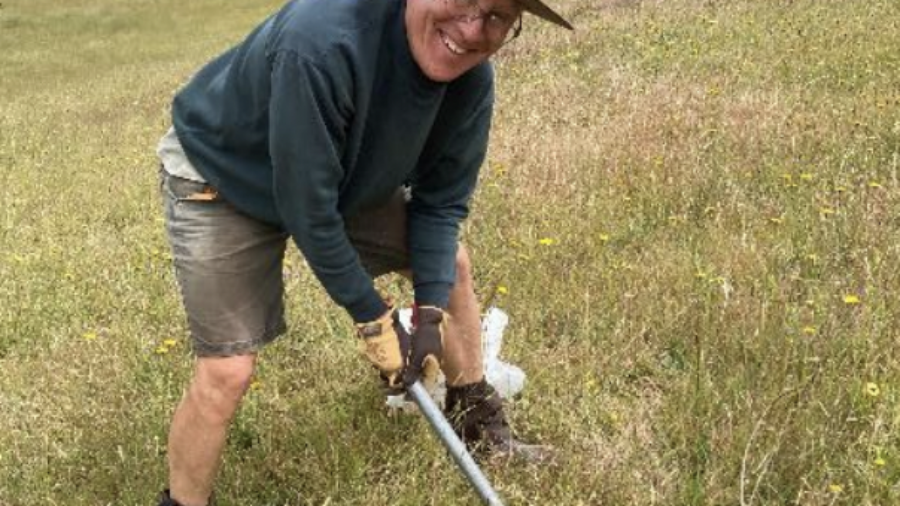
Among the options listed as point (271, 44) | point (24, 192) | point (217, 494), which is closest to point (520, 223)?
point (217, 494)

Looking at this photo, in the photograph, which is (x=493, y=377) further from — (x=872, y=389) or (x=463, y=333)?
(x=872, y=389)

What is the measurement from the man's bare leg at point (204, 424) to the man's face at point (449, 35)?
1.27m

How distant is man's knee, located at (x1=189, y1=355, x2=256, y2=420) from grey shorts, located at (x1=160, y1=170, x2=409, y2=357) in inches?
1.3

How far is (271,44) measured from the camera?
10.2ft

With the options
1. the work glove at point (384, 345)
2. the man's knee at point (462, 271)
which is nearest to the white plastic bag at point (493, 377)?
the man's knee at point (462, 271)

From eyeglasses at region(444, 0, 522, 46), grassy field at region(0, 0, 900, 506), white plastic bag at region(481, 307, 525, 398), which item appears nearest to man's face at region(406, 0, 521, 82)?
eyeglasses at region(444, 0, 522, 46)

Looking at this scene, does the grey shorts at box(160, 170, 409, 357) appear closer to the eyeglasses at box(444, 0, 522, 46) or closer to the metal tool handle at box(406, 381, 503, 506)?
the metal tool handle at box(406, 381, 503, 506)

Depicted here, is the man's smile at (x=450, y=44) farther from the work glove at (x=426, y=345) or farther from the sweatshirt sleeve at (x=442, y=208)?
the work glove at (x=426, y=345)

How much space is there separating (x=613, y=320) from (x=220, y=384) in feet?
6.42

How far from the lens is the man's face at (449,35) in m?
3.03

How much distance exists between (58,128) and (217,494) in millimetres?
13368

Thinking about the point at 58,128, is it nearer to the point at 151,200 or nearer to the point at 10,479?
the point at 151,200

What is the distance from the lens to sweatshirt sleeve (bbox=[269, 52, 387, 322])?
2.98 meters

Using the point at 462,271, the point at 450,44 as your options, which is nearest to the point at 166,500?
the point at 462,271
